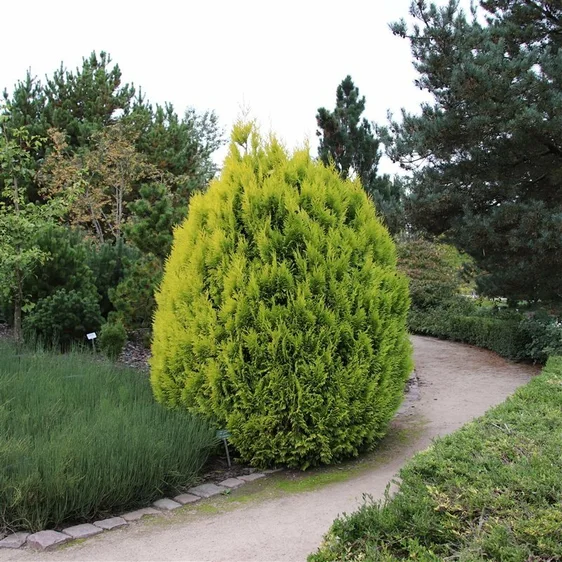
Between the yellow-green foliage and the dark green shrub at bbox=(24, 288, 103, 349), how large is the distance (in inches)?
151

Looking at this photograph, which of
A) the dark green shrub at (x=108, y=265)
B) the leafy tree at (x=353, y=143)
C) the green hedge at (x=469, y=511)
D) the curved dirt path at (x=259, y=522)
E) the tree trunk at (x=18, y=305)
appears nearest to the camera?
the green hedge at (x=469, y=511)

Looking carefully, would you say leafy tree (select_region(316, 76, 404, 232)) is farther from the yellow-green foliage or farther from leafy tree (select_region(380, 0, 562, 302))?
the yellow-green foliage

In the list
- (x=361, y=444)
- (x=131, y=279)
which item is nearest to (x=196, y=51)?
(x=131, y=279)

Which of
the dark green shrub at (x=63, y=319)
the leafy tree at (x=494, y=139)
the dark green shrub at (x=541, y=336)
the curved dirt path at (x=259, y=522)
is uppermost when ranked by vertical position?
the leafy tree at (x=494, y=139)

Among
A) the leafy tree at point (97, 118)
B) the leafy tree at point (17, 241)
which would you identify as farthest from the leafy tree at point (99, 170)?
the leafy tree at point (17, 241)

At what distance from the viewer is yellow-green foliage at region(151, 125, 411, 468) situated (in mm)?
4191

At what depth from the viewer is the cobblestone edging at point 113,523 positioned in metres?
3.12

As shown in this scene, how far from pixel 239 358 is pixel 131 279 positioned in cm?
505

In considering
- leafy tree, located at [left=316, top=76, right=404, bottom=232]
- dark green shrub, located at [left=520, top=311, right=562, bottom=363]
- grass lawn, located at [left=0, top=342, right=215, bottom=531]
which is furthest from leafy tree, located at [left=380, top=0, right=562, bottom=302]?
grass lawn, located at [left=0, top=342, right=215, bottom=531]

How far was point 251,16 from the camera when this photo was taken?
6.78 meters

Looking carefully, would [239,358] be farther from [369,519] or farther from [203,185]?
[203,185]

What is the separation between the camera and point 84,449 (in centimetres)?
351

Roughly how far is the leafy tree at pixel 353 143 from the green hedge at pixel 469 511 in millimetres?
8729

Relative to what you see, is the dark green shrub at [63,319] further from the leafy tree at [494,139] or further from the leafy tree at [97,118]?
the leafy tree at [97,118]
